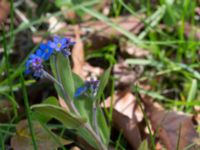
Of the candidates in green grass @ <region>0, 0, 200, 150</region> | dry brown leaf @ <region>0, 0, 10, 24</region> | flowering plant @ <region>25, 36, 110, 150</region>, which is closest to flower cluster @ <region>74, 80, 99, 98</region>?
flowering plant @ <region>25, 36, 110, 150</region>

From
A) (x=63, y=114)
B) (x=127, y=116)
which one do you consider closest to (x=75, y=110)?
(x=63, y=114)

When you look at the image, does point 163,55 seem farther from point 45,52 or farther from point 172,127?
point 45,52

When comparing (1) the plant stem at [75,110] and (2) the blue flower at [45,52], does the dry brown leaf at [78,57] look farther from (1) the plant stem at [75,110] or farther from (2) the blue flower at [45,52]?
(2) the blue flower at [45,52]

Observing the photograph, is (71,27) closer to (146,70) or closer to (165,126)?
(146,70)

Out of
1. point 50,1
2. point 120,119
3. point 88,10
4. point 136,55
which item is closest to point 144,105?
point 120,119

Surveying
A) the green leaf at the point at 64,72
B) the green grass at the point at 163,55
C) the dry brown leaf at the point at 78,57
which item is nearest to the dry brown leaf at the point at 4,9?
the green grass at the point at 163,55

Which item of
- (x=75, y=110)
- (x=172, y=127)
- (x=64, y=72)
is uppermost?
(x=64, y=72)

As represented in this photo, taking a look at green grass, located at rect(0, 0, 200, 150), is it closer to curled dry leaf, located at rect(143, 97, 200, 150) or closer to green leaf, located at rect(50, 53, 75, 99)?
curled dry leaf, located at rect(143, 97, 200, 150)

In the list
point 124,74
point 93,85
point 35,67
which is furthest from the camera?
point 124,74
